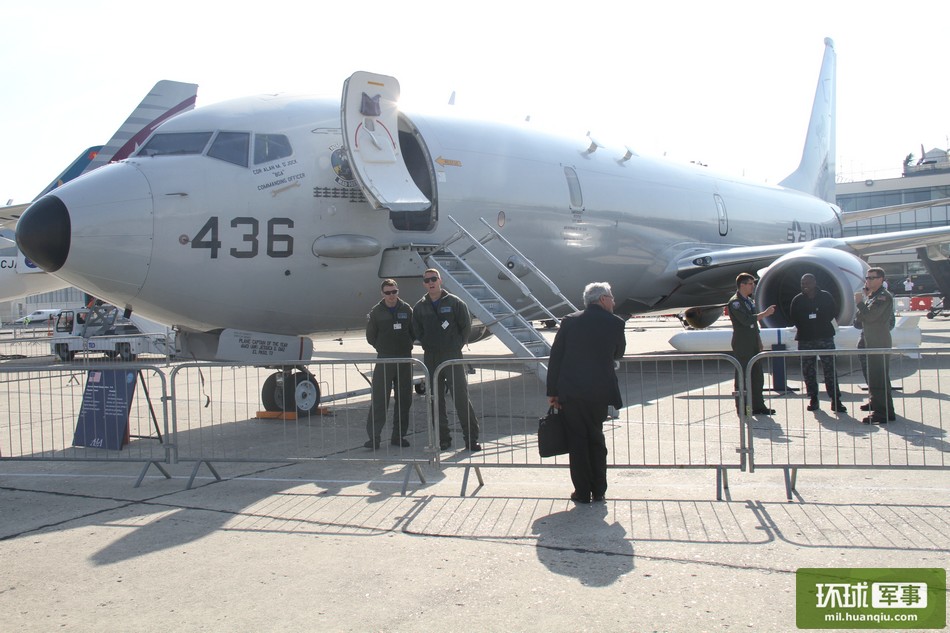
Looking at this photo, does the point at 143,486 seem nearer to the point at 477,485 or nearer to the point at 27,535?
the point at 27,535

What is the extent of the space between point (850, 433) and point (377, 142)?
576 cm

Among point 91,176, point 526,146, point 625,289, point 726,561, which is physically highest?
point 526,146

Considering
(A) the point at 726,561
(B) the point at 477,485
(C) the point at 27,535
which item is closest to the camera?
(A) the point at 726,561

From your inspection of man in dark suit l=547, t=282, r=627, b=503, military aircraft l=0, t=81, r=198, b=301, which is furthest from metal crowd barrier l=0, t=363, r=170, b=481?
military aircraft l=0, t=81, r=198, b=301

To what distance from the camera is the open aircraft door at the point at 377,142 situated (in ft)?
29.3

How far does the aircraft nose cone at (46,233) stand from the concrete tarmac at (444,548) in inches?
86.4

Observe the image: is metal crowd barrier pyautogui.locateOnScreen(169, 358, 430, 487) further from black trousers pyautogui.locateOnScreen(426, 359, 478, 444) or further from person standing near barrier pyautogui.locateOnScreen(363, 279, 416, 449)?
black trousers pyautogui.locateOnScreen(426, 359, 478, 444)

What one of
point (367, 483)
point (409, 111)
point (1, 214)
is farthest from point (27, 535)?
point (1, 214)

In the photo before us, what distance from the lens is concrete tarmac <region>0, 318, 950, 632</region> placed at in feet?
12.0

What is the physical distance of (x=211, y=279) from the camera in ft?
27.8

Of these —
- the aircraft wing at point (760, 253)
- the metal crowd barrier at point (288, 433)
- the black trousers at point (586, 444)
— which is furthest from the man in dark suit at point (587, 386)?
the aircraft wing at point (760, 253)

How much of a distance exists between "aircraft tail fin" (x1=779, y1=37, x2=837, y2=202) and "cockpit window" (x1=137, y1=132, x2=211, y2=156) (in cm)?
1957

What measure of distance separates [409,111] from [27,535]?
22.5 feet

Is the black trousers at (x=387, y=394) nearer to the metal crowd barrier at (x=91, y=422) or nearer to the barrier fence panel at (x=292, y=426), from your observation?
the barrier fence panel at (x=292, y=426)
